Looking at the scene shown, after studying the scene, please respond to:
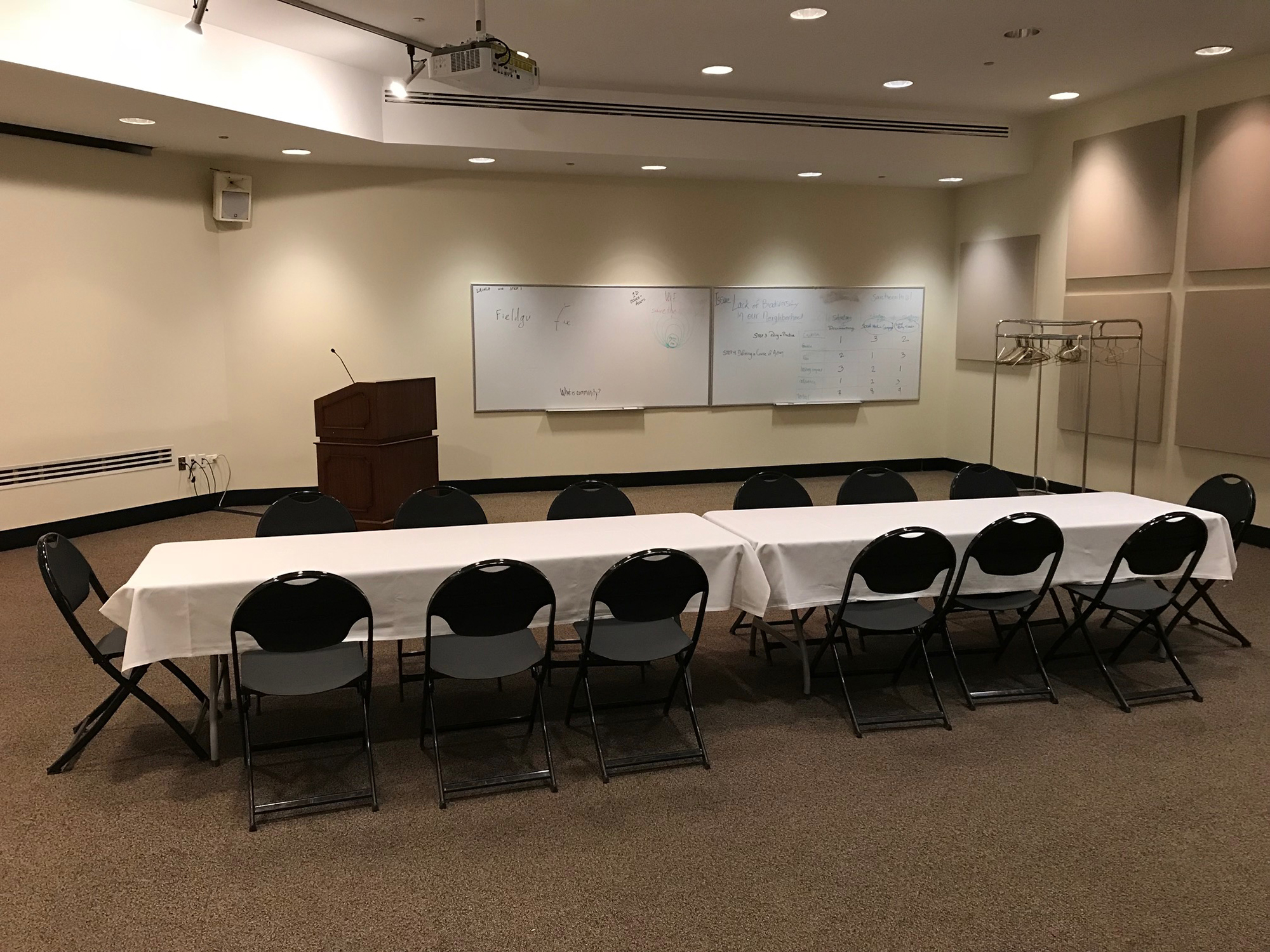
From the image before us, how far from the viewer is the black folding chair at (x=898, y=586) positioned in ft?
12.5

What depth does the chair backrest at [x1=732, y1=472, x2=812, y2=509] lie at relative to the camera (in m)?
5.04

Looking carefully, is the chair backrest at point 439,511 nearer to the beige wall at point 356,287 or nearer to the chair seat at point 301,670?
the chair seat at point 301,670

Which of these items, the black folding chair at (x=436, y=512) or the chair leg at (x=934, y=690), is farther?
the black folding chair at (x=436, y=512)

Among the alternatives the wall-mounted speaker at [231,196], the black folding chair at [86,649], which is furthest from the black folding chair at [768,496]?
the wall-mounted speaker at [231,196]

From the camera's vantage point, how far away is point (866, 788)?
3.40m

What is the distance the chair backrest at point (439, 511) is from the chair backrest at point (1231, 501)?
12.0ft

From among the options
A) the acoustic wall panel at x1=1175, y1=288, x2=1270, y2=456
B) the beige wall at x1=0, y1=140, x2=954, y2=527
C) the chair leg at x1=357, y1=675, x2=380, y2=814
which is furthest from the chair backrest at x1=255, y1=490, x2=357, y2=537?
the acoustic wall panel at x1=1175, y1=288, x2=1270, y2=456

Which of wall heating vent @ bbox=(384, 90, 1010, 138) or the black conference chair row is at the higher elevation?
wall heating vent @ bbox=(384, 90, 1010, 138)

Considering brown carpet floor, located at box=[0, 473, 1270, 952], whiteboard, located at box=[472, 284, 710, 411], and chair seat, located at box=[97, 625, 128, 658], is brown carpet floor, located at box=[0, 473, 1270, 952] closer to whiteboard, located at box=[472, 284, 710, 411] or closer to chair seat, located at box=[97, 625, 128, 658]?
chair seat, located at box=[97, 625, 128, 658]

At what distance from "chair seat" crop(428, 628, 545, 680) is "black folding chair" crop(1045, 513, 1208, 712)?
243 cm

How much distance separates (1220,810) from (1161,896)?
67 centimetres

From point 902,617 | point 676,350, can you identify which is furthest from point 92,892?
point 676,350

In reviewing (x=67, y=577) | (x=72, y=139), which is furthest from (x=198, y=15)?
(x=67, y=577)

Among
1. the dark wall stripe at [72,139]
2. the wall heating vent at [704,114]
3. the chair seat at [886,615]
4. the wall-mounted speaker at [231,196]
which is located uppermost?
the wall heating vent at [704,114]
